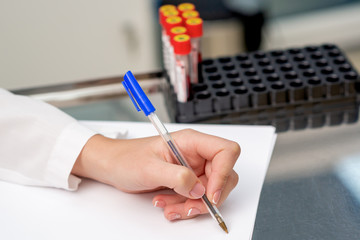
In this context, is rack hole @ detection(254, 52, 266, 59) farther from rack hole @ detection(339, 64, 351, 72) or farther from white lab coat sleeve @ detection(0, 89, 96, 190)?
white lab coat sleeve @ detection(0, 89, 96, 190)

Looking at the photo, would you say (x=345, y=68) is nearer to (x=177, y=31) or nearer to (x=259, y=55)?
(x=259, y=55)

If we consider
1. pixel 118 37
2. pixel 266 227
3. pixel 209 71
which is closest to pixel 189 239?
pixel 266 227

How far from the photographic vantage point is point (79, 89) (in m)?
0.87

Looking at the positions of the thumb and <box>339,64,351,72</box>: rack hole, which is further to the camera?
<box>339,64,351,72</box>: rack hole

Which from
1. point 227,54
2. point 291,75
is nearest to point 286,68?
point 291,75

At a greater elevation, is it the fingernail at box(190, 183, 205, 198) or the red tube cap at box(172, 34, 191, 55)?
the red tube cap at box(172, 34, 191, 55)

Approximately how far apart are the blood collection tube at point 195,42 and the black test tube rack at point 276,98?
0.05 ft

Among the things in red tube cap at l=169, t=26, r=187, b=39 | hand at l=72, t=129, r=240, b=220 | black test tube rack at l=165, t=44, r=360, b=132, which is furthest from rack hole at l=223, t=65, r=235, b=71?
hand at l=72, t=129, r=240, b=220

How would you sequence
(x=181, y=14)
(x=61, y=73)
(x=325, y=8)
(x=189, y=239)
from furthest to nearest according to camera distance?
(x=61, y=73), (x=325, y=8), (x=181, y=14), (x=189, y=239)

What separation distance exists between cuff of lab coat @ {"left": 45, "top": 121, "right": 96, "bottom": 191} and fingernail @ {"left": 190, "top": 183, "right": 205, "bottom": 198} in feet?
0.60

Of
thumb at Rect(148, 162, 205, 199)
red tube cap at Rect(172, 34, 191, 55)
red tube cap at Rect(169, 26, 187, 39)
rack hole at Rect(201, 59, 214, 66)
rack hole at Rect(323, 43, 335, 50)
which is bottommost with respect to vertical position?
rack hole at Rect(323, 43, 335, 50)

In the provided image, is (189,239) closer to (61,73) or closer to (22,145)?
(22,145)

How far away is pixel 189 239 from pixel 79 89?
1.37 ft

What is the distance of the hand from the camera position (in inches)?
21.9
